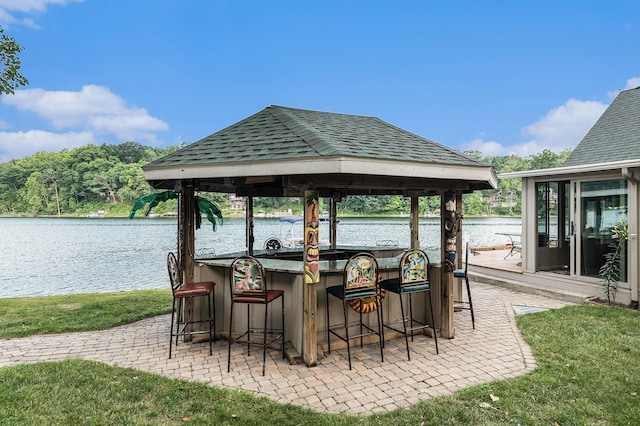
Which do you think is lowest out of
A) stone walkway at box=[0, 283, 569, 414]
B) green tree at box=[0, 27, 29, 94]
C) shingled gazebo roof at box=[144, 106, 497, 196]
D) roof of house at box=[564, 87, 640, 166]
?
stone walkway at box=[0, 283, 569, 414]

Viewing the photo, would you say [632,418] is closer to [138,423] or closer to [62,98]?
[138,423]

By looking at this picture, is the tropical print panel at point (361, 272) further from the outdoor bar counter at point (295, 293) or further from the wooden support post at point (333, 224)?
the wooden support post at point (333, 224)

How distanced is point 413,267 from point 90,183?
49463mm

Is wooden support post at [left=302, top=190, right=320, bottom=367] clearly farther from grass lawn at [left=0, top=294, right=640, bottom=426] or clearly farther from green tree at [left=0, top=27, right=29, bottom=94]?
green tree at [left=0, top=27, right=29, bottom=94]

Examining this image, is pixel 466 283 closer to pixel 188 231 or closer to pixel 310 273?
pixel 310 273

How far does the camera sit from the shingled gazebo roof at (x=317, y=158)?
11.2ft

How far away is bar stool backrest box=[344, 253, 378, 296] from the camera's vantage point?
3.69 m

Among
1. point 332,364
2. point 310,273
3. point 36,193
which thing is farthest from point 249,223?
point 36,193

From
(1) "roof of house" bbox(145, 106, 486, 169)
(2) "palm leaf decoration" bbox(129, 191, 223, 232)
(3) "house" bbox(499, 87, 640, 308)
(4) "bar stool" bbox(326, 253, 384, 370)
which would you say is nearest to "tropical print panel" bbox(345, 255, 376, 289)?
(4) "bar stool" bbox(326, 253, 384, 370)

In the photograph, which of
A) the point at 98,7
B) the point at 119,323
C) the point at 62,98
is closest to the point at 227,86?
the point at 98,7

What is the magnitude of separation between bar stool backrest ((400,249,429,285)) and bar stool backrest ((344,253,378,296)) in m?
0.34

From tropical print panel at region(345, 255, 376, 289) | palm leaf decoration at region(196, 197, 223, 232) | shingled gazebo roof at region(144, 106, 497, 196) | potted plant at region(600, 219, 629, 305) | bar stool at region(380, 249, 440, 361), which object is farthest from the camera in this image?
potted plant at region(600, 219, 629, 305)

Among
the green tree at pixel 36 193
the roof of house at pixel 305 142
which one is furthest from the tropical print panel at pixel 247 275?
the green tree at pixel 36 193

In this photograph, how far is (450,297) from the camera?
4.45 meters
